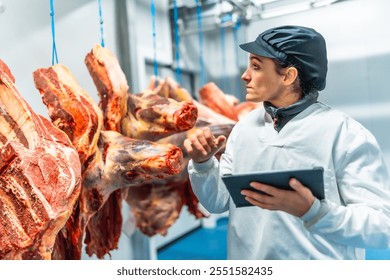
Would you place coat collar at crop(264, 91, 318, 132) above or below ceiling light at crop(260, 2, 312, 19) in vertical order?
below

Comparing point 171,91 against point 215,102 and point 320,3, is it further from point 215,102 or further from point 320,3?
point 320,3

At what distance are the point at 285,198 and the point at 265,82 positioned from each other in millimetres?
216

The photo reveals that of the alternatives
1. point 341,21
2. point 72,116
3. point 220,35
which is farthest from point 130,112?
point 341,21

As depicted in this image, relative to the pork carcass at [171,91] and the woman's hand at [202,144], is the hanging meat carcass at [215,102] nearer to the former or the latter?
the pork carcass at [171,91]

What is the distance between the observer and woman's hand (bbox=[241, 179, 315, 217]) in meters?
0.63

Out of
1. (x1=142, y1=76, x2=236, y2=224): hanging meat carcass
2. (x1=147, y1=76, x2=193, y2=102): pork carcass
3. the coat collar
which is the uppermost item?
the coat collar

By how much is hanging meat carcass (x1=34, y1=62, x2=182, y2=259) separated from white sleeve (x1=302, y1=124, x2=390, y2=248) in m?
0.39

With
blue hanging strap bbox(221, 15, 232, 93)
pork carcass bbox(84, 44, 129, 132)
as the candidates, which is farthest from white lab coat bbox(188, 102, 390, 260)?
pork carcass bbox(84, 44, 129, 132)

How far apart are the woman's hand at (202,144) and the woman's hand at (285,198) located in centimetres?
15

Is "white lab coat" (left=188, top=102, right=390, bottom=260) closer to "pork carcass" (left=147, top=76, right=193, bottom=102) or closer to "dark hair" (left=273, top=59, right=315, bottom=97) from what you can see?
"dark hair" (left=273, top=59, right=315, bottom=97)

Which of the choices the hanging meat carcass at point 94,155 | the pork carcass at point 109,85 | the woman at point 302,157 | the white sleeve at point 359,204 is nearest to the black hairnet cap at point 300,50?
the woman at point 302,157

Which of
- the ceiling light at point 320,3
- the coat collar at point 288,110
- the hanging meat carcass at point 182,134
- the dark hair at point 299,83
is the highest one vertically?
the ceiling light at point 320,3

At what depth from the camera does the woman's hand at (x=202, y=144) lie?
0.77 m

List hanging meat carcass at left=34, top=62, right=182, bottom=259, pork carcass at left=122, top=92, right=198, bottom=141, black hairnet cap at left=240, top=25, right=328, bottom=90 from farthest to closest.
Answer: pork carcass at left=122, top=92, right=198, bottom=141 → hanging meat carcass at left=34, top=62, right=182, bottom=259 → black hairnet cap at left=240, top=25, right=328, bottom=90
